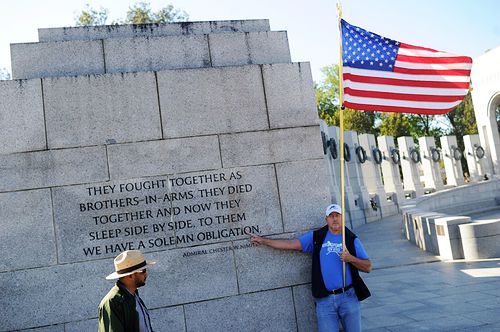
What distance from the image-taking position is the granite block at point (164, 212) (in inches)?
238

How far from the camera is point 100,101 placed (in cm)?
625

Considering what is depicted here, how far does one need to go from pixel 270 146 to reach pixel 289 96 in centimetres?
73

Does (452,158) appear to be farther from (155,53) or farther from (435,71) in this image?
(155,53)

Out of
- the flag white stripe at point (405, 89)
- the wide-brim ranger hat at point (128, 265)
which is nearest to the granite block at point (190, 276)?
the wide-brim ranger hat at point (128, 265)

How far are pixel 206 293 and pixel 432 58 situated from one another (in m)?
4.01

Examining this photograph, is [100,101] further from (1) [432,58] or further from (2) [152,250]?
(1) [432,58]

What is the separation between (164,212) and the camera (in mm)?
6219

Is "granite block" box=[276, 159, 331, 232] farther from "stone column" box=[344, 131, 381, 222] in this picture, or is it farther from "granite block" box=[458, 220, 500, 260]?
"stone column" box=[344, 131, 381, 222]

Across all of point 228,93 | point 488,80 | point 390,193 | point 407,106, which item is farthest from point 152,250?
point 488,80

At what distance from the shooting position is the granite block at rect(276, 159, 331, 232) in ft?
21.1

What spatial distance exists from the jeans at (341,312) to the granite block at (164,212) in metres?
1.32

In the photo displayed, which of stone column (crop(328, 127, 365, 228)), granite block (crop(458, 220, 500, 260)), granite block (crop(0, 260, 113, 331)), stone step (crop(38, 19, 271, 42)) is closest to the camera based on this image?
granite block (crop(0, 260, 113, 331))

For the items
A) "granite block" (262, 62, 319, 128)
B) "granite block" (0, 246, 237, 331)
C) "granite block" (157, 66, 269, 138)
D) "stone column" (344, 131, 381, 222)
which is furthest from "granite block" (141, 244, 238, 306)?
"stone column" (344, 131, 381, 222)

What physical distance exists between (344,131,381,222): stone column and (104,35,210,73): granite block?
1966cm
